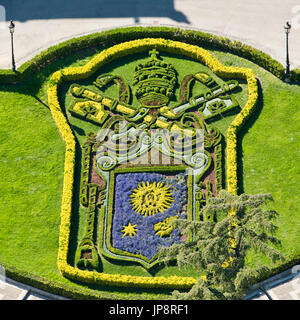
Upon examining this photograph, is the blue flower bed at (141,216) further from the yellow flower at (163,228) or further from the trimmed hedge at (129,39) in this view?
the trimmed hedge at (129,39)

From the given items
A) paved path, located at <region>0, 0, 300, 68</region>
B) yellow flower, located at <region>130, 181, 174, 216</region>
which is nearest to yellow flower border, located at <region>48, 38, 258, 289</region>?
paved path, located at <region>0, 0, 300, 68</region>

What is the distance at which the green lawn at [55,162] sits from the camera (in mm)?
45656

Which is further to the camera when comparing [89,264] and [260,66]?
[260,66]

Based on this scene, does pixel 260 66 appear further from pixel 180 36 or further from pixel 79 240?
pixel 79 240

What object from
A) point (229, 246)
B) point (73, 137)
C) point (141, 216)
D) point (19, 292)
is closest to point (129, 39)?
point (73, 137)

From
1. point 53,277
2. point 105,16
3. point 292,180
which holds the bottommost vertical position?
point 53,277

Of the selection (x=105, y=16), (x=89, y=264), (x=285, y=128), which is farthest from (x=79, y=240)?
(x=105, y=16)

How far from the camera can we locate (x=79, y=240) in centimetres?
4634

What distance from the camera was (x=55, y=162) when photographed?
4966cm

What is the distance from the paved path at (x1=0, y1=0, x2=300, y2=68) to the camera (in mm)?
56219

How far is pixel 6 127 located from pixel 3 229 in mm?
7845

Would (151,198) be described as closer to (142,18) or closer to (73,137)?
(73,137)

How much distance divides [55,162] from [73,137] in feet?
6.61

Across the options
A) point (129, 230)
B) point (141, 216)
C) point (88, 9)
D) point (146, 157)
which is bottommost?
point (129, 230)
